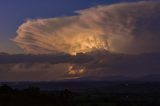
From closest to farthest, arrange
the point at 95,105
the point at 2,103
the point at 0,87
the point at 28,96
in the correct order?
the point at 2,103 < the point at 28,96 < the point at 0,87 < the point at 95,105

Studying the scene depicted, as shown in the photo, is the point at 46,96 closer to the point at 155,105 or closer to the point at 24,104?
the point at 24,104

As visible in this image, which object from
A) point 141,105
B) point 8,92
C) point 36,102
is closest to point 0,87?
point 8,92

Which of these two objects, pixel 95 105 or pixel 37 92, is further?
pixel 95 105

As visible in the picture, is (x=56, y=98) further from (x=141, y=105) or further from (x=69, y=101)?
(x=141, y=105)

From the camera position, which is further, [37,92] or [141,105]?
[141,105]

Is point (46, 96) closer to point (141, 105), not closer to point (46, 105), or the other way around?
point (46, 105)

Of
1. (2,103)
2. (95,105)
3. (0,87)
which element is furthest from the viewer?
(95,105)

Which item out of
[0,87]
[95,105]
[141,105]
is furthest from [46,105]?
[141,105]

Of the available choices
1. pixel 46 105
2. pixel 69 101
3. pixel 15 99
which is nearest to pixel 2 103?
pixel 15 99

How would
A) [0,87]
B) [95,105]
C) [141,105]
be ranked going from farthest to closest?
[141,105] → [95,105] → [0,87]
